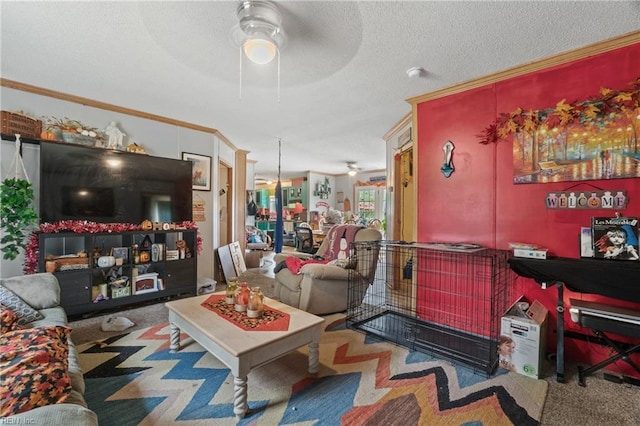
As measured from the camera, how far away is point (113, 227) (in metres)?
3.17

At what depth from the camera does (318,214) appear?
354 inches

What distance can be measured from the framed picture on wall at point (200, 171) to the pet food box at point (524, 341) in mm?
3955

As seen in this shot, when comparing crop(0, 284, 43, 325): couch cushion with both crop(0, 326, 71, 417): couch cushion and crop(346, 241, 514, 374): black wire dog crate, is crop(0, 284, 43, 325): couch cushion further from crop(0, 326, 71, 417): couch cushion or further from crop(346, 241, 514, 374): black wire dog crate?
crop(346, 241, 514, 374): black wire dog crate

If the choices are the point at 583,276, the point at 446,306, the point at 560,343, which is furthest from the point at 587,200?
the point at 446,306

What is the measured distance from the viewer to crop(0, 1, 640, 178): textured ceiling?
5.68 feet

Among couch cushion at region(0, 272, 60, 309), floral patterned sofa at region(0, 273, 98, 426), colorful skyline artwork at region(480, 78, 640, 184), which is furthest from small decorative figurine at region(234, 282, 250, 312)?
colorful skyline artwork at region(480, 78, 640, 184)

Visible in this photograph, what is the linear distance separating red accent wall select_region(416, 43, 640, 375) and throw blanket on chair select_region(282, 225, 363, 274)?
0.94 meters

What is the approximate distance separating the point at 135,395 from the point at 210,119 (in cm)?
314

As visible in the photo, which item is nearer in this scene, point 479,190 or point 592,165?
point 592,165

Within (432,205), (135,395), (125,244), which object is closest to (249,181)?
(125,244)

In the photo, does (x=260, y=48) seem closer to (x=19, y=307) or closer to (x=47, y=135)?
(x=19, y=307)

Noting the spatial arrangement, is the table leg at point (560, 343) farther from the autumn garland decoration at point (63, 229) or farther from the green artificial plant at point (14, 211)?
the green artificial plant at point (14, 211)

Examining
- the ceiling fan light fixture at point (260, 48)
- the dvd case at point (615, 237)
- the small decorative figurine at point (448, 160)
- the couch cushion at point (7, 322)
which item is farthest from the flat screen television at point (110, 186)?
the dvd case at point (615, 237)

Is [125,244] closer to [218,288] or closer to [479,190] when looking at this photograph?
[218,288]
